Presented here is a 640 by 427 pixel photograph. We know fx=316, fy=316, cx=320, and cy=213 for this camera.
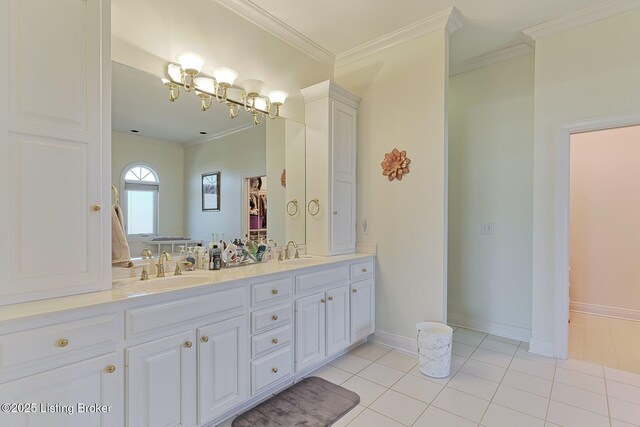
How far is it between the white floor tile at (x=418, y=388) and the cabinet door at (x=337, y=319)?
540 mm

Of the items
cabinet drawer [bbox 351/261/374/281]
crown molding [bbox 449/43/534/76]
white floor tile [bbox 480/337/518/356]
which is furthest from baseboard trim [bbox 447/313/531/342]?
crown molding [bbox 449/43/534/76]

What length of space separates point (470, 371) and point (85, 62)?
326 cm

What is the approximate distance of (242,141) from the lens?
2.66 meters

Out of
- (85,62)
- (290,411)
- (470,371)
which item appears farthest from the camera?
(470,371)

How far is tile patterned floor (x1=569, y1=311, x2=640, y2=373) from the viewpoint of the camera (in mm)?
2701

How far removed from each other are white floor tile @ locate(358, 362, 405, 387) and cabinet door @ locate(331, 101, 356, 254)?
1033 mm

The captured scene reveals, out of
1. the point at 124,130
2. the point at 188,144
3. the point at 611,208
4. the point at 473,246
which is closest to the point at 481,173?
the point at 473,246

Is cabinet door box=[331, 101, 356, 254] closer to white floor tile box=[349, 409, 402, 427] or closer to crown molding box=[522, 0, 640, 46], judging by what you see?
white floor tile box=[349, 409, 402, 427]

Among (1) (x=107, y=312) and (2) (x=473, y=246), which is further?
(2) (x=473, y=246)

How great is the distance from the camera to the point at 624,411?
2.01m

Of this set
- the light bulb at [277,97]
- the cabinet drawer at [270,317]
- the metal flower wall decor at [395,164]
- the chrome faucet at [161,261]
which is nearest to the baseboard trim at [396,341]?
the cabinet drawer at [270,317]

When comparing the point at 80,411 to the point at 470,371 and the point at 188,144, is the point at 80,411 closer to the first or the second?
the point at 188,144

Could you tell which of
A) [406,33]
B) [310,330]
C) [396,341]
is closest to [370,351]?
[396,341]

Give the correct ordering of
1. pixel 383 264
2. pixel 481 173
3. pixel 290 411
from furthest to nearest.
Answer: pixel 481 173, pixel 383 264, pixel 290 411
